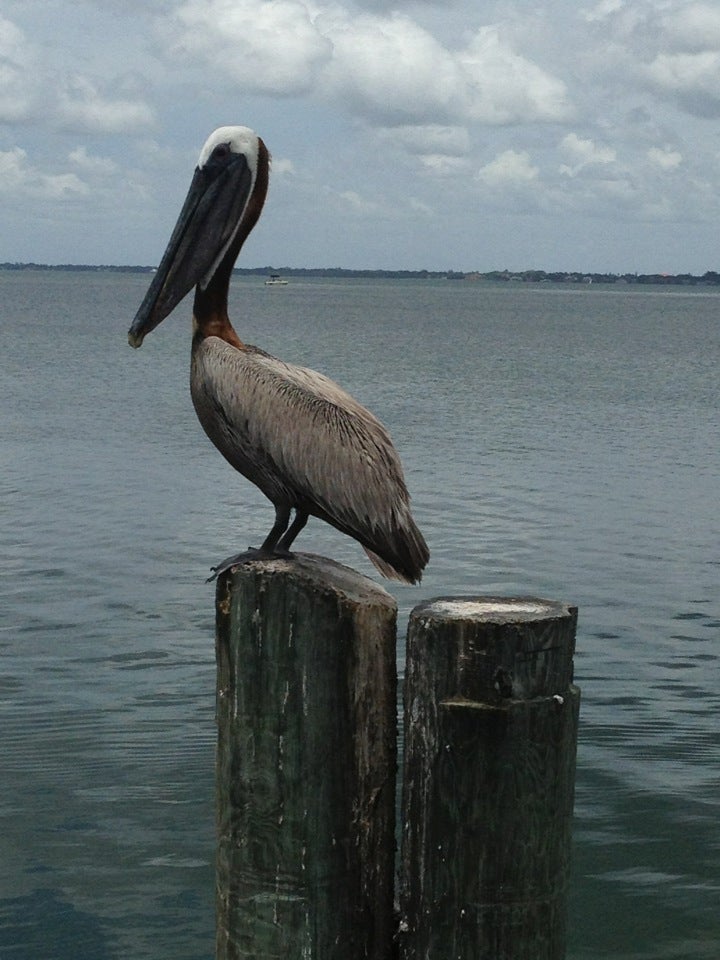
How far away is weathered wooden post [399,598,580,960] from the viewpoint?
3137mm

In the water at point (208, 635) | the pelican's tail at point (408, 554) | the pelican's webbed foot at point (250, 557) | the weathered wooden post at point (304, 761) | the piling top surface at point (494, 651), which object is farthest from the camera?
the water at point (208, 635)

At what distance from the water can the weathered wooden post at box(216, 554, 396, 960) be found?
1800 millimetres

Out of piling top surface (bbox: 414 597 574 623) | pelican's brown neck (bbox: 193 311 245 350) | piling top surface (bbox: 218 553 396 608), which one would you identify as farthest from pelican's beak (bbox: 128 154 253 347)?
piling top surface (bbox: 414 597 574 623)

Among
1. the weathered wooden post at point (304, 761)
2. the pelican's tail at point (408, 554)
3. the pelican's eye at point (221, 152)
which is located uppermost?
the pelican's eye at point (221, 152)

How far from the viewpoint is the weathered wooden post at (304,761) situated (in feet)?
10.8

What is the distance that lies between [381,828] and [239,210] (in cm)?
215

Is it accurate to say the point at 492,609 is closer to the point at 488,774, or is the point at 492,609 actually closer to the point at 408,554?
the point at 488,774

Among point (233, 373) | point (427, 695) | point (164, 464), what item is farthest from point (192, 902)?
point (164, 464)

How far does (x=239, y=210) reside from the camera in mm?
4613

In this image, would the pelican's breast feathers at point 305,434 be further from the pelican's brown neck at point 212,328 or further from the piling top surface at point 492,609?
the piling top surface at point 492,609

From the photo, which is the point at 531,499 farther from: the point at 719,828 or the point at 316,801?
the point at 316,801

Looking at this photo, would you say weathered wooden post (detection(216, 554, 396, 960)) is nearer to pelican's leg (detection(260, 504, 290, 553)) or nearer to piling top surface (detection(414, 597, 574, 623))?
piling top surface (detection(414, 597, 574, 623))

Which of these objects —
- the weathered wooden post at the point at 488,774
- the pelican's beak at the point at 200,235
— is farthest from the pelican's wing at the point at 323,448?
the weathered wooden post at the point at 488,774

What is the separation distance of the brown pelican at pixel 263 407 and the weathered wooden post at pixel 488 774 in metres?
1.01
